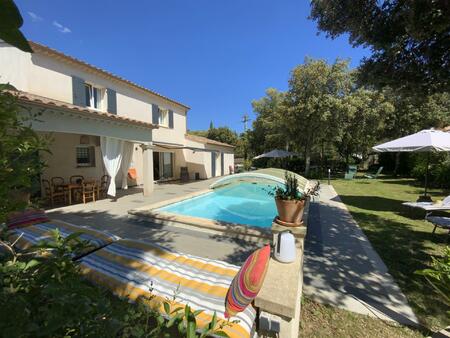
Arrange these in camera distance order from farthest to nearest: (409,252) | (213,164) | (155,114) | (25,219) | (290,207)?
(213,164) < (155,114) < (409,252) < (25,219) < (290,207)

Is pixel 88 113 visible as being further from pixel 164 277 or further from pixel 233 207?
pixel 164 277

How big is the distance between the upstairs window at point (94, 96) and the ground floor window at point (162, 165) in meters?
7.09

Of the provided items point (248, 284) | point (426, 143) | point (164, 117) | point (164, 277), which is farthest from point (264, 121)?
point (248, 284)

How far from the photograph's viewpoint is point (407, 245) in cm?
666

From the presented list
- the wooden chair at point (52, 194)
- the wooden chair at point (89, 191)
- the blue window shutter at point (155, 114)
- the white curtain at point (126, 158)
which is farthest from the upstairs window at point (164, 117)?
the wooden chair at point (52, 194)

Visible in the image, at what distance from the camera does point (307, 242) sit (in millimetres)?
6973

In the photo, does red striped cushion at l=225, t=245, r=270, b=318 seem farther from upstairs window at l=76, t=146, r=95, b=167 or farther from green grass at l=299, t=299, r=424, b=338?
upstairs window at l=76, t=146, r=95, b=167

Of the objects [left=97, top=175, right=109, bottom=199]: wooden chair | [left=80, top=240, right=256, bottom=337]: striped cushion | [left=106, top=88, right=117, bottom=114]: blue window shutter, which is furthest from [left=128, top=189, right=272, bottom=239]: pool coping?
[left=106, top=88, right=117, bottom=114]: blue window shutter

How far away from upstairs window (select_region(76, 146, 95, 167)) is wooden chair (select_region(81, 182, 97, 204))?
2.78m

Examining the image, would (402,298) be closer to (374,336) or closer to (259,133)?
(374,336)

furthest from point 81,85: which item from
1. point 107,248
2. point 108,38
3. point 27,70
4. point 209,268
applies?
point 209,268

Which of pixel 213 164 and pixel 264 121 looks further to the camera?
pixel 264 121

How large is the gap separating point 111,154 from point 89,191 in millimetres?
2344

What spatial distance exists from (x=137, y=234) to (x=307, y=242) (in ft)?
18.3
